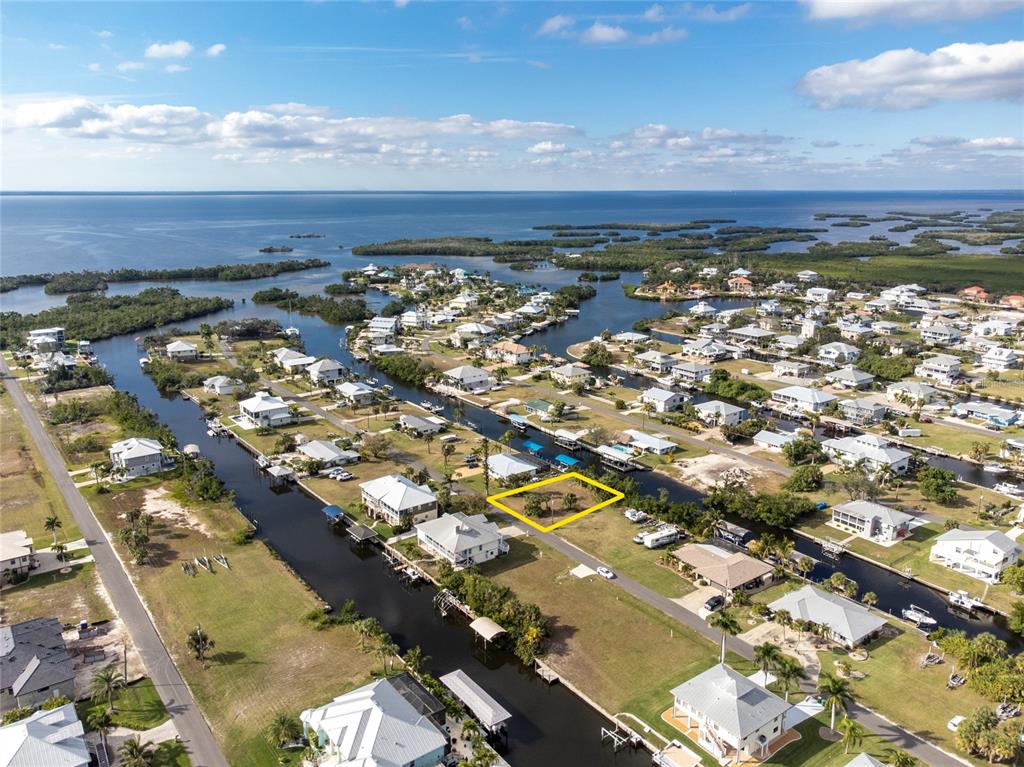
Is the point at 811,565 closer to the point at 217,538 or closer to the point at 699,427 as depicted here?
the point at 699,427

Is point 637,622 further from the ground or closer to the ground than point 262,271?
closer to the ground

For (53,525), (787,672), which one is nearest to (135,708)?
(53,525)

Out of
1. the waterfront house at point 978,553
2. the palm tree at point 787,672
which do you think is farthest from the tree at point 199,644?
the waterfront house at point 978,553

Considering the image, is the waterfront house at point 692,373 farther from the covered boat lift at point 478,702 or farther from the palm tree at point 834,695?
the covered boat lift at point 478,702

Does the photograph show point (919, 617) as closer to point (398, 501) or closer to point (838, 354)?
point (398, 501)

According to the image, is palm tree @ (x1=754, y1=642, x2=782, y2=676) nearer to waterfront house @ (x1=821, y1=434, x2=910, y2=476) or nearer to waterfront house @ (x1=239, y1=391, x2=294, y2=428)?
waterfront house @ (x1=821, y1=434, x2=910, y2=476)

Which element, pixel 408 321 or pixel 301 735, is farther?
pixel 408 321

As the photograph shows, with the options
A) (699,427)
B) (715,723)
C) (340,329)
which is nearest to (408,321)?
(340,329)
